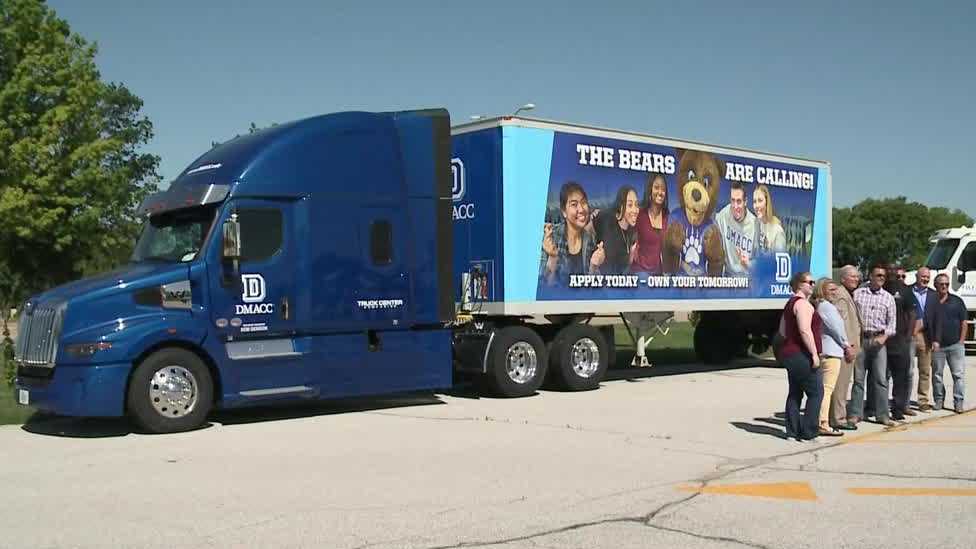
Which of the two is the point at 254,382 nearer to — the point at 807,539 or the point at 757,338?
the point at 807,539

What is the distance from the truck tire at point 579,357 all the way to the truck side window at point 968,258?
12950 mm

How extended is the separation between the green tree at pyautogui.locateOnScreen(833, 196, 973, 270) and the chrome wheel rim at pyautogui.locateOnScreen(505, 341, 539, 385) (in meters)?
76.0

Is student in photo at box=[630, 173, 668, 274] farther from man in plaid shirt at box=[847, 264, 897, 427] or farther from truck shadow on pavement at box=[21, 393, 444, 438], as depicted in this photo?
man in plaid shirt at box=[847, 264, 897, 427]

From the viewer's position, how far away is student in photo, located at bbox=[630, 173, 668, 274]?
16.0 m

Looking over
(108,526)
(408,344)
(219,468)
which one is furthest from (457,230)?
(108,526)

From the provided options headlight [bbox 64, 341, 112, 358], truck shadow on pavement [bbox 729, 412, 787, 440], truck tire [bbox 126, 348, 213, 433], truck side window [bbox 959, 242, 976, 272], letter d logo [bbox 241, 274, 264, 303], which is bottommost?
truck shadow on pavement [bbox 729, 412, 787, 440]

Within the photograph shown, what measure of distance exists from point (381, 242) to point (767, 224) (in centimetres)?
877

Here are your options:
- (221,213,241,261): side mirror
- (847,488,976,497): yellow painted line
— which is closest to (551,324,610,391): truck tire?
(221,213,241,261): side mirror

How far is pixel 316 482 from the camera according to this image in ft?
27.5

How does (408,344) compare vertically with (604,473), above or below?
above

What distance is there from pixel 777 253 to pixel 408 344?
8775 millimetres

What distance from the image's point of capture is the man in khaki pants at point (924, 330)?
12.6m

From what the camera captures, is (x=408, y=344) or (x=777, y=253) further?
(x=777, y=253)

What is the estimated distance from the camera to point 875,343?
11609 mm
